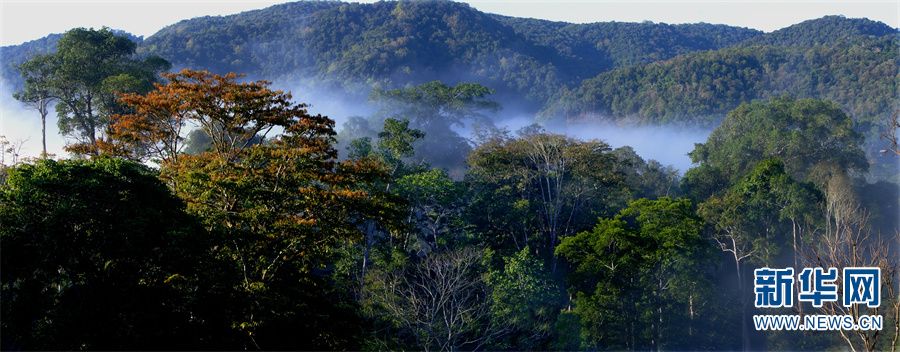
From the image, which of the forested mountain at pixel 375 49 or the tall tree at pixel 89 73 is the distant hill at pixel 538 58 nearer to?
the forested mountain at pixel 375 49

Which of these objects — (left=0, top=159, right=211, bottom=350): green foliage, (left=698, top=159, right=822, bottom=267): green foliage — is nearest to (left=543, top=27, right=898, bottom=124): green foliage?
(left=698, top=159, right=822, bottom=267): green foliage

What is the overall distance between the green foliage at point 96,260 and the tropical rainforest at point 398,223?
0.08 feet

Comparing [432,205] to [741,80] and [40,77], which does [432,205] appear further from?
[741,80]

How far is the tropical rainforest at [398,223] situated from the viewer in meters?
10.5

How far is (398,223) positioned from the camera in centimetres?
1353

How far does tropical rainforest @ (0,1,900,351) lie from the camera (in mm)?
10453

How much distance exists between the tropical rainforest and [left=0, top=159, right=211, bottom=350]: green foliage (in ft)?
0.08

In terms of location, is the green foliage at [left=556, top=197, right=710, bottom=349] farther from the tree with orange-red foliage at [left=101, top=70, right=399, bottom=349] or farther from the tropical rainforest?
the tree with orange-red foliage at [left=101, top=70, right=399, bottom=349]

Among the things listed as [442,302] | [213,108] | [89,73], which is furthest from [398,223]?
[89,73]

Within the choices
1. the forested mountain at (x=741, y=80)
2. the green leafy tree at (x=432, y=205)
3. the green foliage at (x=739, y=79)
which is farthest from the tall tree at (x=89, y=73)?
the green foliage at (x=739, y=79)

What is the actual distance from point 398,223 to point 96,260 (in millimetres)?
4508

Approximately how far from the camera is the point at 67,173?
1048 cm

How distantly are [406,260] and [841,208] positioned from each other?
45.3ft

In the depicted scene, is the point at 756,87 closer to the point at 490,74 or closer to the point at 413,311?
the point at 490,74
